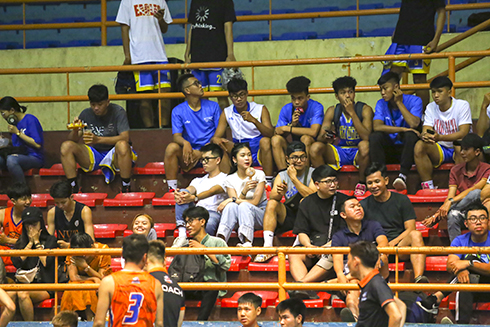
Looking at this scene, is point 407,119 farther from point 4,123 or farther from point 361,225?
point 4,123

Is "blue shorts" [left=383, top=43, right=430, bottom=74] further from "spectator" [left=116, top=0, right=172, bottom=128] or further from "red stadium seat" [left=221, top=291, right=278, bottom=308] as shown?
"red stadium seat" [left=221, top=291, right=278, bottom=308]

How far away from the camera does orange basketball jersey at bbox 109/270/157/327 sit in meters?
4.41

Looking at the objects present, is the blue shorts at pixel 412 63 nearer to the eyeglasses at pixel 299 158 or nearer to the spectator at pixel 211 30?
the spectator at pixel 211 30

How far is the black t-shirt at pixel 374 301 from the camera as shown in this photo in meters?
4.48

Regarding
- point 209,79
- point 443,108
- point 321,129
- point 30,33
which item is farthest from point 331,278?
point 30,33

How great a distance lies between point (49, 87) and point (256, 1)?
168 inches

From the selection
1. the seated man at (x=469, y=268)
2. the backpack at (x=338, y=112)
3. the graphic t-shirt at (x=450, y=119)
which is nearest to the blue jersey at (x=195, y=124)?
the backpack at (x=338, y=112)

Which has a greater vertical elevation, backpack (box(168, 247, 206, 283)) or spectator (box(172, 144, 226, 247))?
spectator (box(172, 144, 226, 247))

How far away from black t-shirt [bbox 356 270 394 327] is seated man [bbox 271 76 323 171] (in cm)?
354

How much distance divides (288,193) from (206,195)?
96 centimetres

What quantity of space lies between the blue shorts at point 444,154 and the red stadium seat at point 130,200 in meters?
3.62

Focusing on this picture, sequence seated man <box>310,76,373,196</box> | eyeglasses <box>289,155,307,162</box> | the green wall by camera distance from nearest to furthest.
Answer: eyeglasses <box>289,155,307,162</box>, seated man <box>310,76,373,196</box>, the green wall

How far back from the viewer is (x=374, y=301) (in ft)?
14.9

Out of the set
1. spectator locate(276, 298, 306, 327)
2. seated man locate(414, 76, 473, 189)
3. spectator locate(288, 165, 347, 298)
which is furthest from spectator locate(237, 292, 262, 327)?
seated man locate(414, 76, 473, 189)
